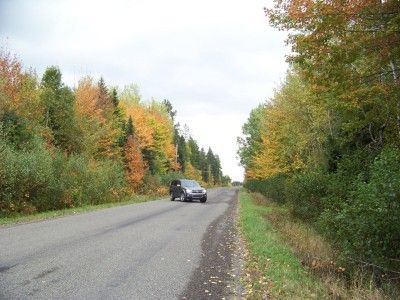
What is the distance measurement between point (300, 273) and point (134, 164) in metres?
41.9

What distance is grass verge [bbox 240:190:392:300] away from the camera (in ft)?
24.9

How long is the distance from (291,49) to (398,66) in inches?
143

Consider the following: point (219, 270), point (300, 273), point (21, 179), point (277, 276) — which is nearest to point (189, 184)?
point (21, 179)

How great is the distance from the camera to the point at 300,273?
8.88 m

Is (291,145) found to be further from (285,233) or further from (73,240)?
(73,240)

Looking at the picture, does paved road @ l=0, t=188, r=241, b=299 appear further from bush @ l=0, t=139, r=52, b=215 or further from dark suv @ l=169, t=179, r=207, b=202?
dark suv @ l=169, t=179, r=207, b=202

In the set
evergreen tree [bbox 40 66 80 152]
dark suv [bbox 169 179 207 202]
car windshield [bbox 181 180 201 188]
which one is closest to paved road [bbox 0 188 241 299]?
dark suv [bbox 169 179 207 202]

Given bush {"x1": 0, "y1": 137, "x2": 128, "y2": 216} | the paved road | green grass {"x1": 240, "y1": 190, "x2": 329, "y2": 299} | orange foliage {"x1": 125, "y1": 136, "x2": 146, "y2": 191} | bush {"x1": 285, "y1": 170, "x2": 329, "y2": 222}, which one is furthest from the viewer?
orange foliage {"x1": 125, "y1": 136, "x2": 146, "y2": 191}

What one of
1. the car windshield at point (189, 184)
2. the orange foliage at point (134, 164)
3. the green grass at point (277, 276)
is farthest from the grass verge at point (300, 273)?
the orange foliage at point (134, 164)

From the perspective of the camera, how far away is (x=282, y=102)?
95.3 feet

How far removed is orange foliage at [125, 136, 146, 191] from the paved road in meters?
33.5

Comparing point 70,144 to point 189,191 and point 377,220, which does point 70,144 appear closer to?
point 189,191

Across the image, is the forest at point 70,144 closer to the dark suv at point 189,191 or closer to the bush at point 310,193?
the dark suv at point 189,191

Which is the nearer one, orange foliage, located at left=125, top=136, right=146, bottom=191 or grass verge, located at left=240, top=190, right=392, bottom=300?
grass verge, located at left=240, top=190, right=392, bottom=300
